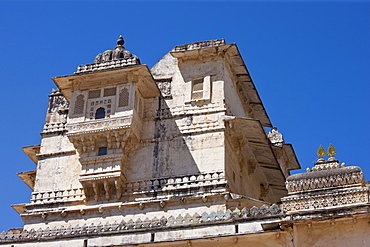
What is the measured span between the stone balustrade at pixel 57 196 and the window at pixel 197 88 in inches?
223

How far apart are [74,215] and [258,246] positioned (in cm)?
952

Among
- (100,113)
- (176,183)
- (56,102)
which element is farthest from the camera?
(56,102)

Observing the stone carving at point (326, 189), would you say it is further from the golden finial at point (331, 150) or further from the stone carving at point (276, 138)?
the stone carving at point (276, 138)

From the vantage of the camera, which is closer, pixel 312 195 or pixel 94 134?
pixel 312 195

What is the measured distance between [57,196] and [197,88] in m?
6.81

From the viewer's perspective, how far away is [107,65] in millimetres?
28000

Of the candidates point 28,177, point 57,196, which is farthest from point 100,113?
point 28,177

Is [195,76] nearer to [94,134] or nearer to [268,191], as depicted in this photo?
[94,134]

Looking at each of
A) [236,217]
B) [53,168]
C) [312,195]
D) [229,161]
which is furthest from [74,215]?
[312,195]

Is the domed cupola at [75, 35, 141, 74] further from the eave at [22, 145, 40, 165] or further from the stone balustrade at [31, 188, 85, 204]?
the stone balustrade at [31, 188, 85, 204]

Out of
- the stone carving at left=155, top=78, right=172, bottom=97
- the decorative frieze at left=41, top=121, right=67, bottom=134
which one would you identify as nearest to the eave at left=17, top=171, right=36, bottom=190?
the decorative frieze at left=41, top=121, right=67, bottom=134

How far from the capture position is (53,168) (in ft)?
92.4

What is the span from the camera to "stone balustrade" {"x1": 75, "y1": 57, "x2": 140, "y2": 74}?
27.8 meters

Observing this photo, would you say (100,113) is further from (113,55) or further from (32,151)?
(32,151)
